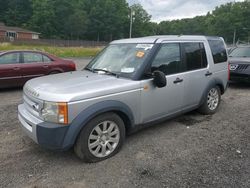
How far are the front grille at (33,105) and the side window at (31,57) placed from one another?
4986mm

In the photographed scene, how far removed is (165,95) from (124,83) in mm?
909

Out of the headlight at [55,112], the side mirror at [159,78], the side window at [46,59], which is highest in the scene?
the side window at [46,59]

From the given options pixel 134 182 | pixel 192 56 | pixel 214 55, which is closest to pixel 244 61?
pixel 214 55

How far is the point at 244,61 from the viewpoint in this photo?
871 cm

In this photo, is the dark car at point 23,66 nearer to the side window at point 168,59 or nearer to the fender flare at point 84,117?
the side window at point 168,59

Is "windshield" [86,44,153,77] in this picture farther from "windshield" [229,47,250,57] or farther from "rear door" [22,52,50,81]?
"windshield" [229,47,250,57]

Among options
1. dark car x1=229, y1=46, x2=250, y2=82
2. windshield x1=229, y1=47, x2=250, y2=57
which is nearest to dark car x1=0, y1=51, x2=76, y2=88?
dark car x1=229, y1=46, x2=250, y2=82

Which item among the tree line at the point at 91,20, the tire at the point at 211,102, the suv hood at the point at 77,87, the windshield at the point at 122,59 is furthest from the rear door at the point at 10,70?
the tree line at the point at 91,20

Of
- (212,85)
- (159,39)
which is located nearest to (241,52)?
(212,85)

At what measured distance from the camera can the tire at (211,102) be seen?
18.3ft

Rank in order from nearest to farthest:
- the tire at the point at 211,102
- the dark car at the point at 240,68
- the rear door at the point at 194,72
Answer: the rear door at the point at 194,72
the tire at the point at 211,102
the dark car at the point at 240,68

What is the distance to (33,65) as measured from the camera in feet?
27.5

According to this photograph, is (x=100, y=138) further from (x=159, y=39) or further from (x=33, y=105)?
(x=159, y=39)

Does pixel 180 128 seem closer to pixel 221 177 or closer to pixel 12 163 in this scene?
pixel 221 177
